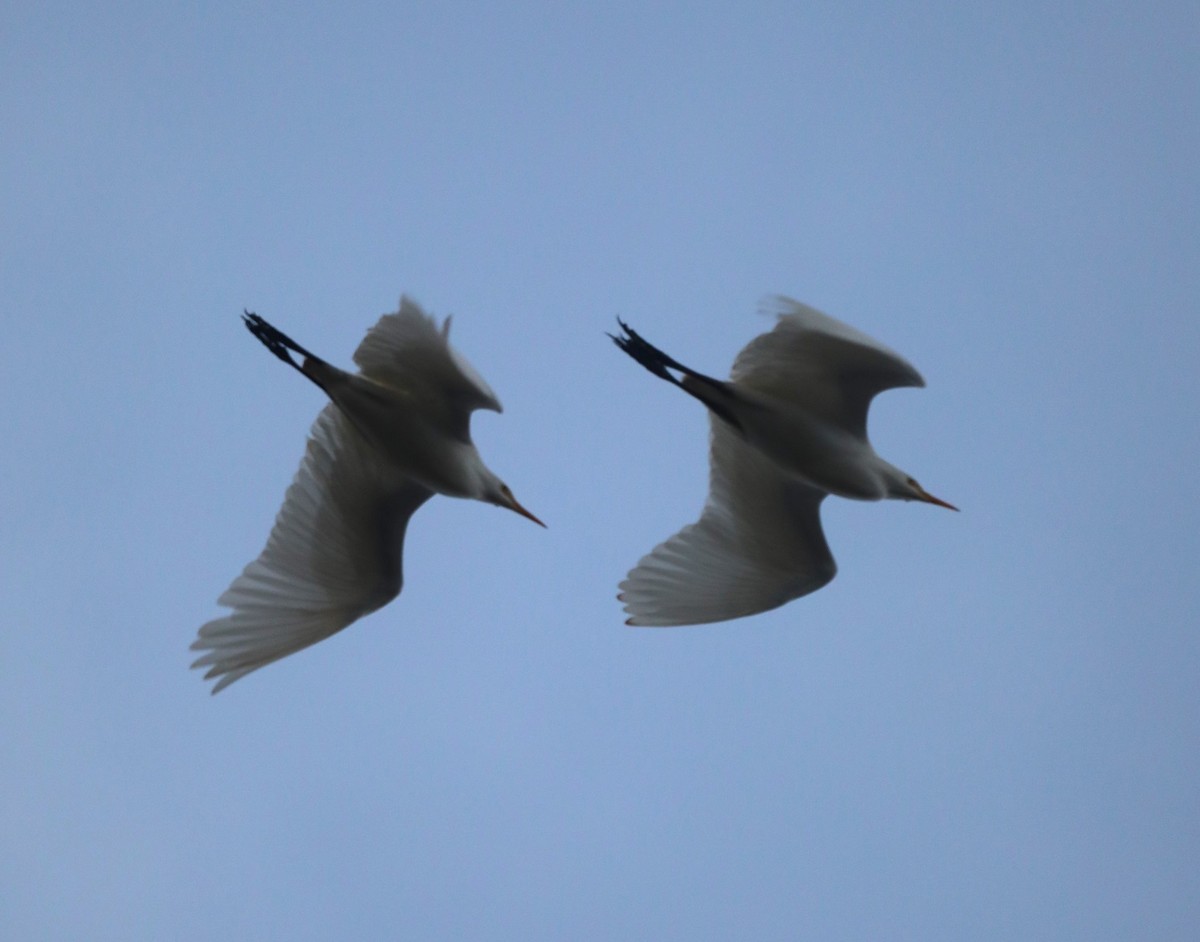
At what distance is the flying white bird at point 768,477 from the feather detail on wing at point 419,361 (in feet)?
5.71

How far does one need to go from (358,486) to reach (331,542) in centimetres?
51

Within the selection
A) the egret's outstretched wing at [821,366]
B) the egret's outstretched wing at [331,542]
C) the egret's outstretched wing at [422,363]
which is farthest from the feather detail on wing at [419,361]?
the egret's outstretched wing at [821,366]

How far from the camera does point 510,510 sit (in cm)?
1267

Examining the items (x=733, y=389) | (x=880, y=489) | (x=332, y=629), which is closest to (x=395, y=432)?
(x=332, y=629)

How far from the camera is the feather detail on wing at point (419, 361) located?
37.3ft

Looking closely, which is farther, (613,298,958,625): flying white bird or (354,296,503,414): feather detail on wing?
(613,298,958,625): flying white bird

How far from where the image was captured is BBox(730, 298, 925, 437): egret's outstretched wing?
1155 centimetres

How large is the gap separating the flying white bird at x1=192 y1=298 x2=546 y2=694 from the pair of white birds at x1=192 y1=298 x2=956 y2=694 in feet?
Result: 0.04

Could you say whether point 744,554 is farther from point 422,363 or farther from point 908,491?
point 422,363

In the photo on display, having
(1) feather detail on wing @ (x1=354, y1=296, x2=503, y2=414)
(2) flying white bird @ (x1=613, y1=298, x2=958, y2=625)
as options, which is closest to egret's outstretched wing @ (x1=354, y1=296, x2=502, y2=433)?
(1) feather detail on wing @ (x1=354, y1=296, x2=503, y2=414)

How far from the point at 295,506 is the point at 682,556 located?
3.24m

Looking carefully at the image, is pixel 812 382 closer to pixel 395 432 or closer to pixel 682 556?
pixel 682 556

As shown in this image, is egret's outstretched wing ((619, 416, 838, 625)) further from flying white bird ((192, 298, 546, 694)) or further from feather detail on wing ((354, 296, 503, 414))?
feather detail on wing ((354, 296, 503, 414))

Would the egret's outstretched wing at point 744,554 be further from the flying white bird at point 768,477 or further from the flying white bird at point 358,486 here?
the flying white bird at point 358,486
